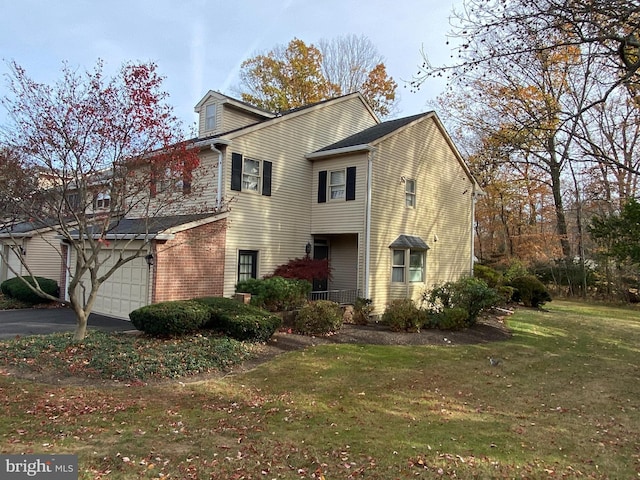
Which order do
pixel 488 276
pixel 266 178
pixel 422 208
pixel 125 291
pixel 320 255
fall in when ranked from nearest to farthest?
pixel 125 291
pixel 266 178
pixel 320 255
pixel 422 208
pixel 488 276

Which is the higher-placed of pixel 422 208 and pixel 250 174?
pixel 250 174

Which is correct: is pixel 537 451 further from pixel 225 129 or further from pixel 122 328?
A: pixel 225 129

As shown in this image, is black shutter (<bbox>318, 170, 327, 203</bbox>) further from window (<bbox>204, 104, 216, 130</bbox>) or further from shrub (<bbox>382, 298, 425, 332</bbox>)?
shrub (<bbox>382, 298, 425, 332</bbox>)

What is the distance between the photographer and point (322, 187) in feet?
53.3

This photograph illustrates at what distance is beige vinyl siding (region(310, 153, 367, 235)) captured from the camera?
49.1ft

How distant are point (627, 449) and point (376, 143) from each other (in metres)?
11.7

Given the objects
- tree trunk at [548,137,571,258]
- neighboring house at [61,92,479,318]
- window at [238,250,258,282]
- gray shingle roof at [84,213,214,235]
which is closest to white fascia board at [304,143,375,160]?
neighboring house at [61,92,479,318]

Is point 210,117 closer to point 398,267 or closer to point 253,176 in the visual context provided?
point 253,176

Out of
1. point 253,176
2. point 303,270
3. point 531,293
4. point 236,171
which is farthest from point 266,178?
point 531,293

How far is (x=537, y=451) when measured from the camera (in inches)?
191

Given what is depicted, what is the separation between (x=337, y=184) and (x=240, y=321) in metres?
7.53

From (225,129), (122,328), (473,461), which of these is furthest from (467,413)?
(225,129)

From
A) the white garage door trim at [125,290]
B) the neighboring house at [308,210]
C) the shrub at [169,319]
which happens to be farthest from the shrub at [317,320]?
the white garage door trim at [125,290]

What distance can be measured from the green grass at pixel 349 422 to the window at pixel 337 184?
7.36 meters
